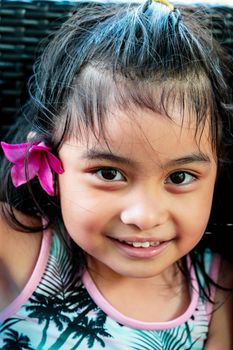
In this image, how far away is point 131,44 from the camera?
1144 millimetres

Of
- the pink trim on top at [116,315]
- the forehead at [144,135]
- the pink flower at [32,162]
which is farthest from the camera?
the pink trim on top at [116,315]

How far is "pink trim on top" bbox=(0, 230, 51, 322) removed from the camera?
130 cm

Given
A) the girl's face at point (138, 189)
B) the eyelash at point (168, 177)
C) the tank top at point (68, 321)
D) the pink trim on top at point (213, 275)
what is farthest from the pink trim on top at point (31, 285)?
the pink trim on top at point (213, 275)

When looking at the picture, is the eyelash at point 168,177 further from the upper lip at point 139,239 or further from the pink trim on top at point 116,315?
the pink trim on top at point 116,315

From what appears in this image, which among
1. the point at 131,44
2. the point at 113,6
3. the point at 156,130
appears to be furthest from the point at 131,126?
the point at 113,6

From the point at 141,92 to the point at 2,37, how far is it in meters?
0.42

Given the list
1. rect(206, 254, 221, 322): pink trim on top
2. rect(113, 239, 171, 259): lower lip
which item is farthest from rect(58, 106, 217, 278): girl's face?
rect(206, 254, 221, 322): pink trim on top

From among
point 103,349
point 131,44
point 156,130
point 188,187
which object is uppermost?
point 131,44

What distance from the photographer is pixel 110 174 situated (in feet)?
3.82

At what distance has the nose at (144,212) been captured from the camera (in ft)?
3.72

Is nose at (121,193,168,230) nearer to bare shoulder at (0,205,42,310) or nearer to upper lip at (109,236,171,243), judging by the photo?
upper lip at (109,236,171,243)

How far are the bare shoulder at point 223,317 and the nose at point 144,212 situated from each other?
36 centimetres

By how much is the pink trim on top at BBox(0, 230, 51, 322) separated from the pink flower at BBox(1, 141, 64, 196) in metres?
0.15

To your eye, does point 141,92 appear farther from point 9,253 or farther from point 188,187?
point 9,253
